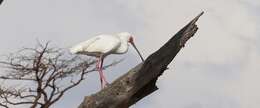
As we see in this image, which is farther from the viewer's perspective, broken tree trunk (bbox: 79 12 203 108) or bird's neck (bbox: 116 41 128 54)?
bird's neck (bbox: 116 41 128 54)

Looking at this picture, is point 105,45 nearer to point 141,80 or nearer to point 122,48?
point 122,48

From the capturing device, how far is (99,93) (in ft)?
16.6

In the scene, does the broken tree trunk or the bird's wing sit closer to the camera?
the broken tree trunk

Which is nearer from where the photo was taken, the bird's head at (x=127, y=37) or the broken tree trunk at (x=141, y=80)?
the broken tree trunk at (x=141, y=80)

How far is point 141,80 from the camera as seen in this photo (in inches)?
191

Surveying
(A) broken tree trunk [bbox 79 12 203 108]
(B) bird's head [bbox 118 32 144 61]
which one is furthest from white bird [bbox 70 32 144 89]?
(A) broken tree trunk [bbox 79 12 203 108]

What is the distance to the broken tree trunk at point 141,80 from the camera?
4738mm

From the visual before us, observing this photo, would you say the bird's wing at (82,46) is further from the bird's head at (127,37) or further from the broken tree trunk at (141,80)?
the broken tree trunk at (141,80)

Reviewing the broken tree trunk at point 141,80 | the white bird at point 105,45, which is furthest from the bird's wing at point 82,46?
the broken tree trunk at point 141,80

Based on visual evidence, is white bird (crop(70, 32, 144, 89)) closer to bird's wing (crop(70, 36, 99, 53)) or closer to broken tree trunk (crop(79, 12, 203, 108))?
bird's wing (crop(70, 36, 99, 53))

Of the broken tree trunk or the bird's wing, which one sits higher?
the bird's wing

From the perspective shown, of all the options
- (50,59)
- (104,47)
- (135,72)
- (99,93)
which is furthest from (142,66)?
(50,59)

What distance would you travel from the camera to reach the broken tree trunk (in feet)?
15.5

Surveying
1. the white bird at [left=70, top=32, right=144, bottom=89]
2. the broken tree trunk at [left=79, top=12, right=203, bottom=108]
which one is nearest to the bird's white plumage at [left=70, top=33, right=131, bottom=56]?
the white bird at [left=70, top=32, right=144, bottom=89]
